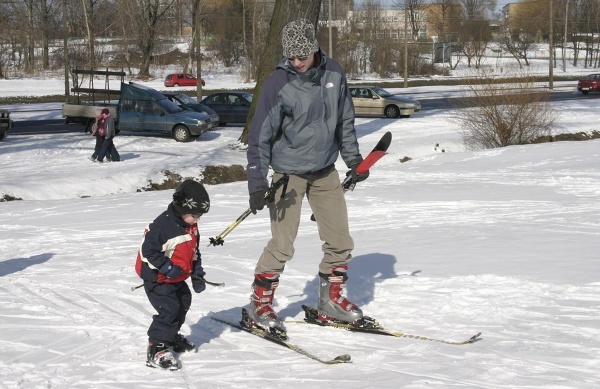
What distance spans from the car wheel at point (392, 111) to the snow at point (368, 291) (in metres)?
16.4

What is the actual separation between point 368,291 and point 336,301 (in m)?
1.04

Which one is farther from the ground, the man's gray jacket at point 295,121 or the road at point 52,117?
the man's gray jacket at point 295,121

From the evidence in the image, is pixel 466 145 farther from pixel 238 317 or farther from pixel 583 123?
pixel 238 317

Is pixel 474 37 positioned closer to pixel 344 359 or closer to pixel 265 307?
pixel 265 307

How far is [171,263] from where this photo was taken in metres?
4.96

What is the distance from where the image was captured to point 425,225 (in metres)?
10.5

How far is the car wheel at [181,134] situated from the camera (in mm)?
24281

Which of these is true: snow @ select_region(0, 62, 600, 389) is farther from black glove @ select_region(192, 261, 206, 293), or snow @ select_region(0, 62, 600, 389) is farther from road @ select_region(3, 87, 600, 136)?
road @ select_region(3, 87, 600, 136)

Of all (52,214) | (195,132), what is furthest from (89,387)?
(195,132)

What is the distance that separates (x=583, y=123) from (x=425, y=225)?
63.0 feet

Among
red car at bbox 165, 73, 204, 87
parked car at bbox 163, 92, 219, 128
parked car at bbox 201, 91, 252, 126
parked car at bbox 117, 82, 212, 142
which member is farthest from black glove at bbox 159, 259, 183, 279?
red car at bbox 165, 73, 204, 87

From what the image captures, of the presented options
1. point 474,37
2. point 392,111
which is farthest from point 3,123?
point 474,37

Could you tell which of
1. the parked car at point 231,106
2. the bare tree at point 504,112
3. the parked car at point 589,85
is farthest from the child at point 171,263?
the parked car at point 589,85

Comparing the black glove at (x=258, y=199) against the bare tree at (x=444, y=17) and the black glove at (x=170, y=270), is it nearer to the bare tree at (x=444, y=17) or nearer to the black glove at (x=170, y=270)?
the black glove at (x=170, y=270)
